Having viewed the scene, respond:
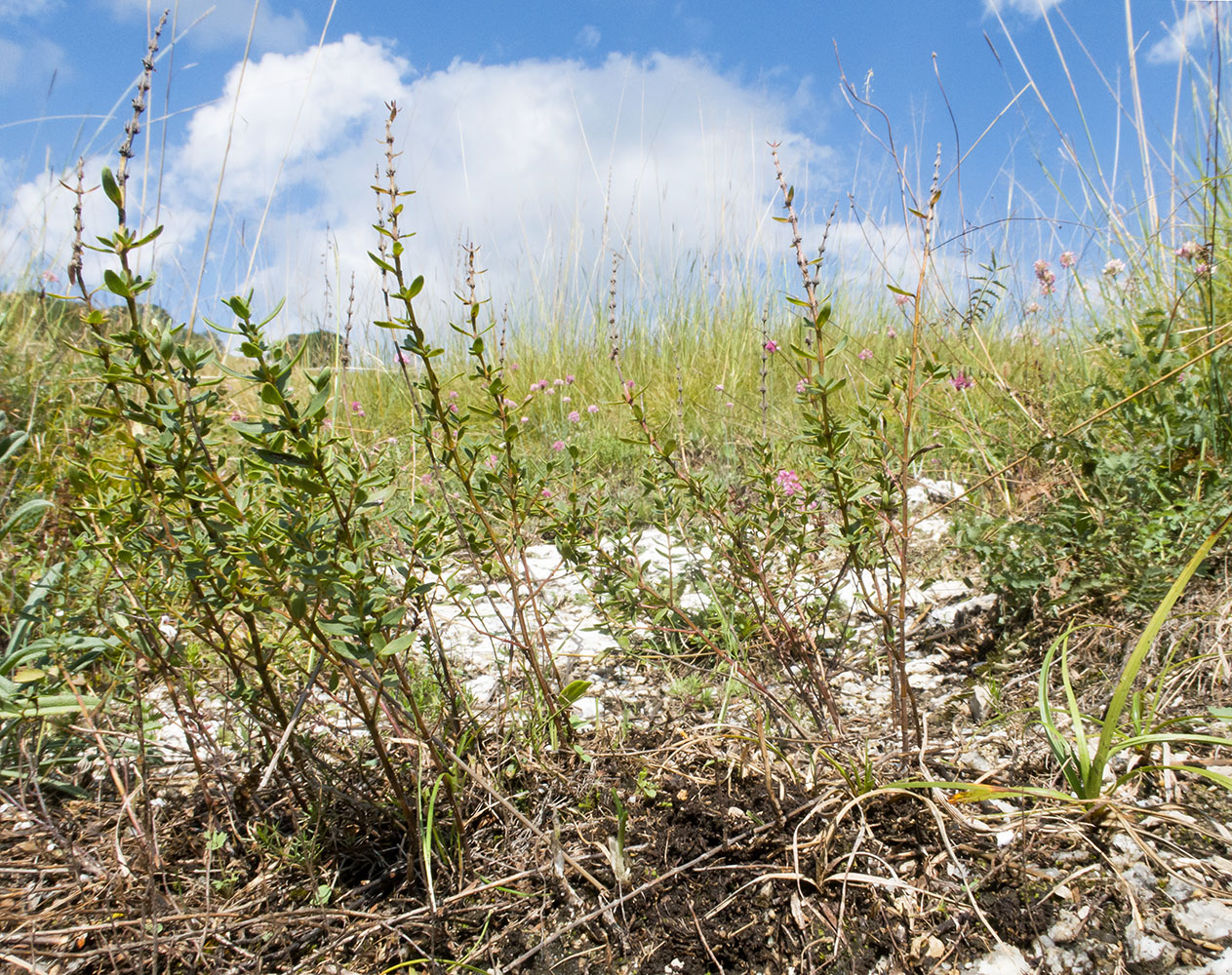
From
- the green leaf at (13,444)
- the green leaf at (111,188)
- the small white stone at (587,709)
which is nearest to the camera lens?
→ the green leaf at (111,188)

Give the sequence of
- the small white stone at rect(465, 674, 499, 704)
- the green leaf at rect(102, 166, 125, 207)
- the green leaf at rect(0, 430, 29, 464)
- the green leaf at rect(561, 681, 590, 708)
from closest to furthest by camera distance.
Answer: the green leaf at rect(102, 166, 125, 207), the green leaf at rect(0, 430, 29, 464), the green leaf at rect(561, 681, 590, 708), the small white stone at rect(465, 674, 499, 704)

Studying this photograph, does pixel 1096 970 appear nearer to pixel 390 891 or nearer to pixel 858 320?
pixel 390 891

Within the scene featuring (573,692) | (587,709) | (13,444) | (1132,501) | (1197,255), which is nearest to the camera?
(13,444)

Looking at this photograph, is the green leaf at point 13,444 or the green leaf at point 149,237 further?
the green leaf at point 13,444

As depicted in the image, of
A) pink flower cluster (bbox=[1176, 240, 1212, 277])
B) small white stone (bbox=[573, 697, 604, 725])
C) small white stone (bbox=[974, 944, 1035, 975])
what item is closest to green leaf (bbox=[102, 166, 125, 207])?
small white stone (bbox=[573, 697, 604, 725])

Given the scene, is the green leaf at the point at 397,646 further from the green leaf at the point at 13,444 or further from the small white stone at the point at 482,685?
the small white stone at the point at 482,685

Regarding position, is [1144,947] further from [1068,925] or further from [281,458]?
[281,458]

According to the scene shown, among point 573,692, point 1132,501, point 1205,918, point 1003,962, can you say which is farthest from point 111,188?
point 1132,501

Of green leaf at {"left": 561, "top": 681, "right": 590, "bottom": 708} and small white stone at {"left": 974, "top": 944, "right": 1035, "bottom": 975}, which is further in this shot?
green leaf at {"left": 561, "top": 681, "right": 590, "bottom": 708}

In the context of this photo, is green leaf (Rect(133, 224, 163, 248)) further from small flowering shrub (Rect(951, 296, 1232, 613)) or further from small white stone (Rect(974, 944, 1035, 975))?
small flowering shrub (Rect(951, 296, 1232, 613))

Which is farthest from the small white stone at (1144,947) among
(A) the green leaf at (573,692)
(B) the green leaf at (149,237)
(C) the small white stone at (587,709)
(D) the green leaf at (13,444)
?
(D) the green leaf at (13,444)

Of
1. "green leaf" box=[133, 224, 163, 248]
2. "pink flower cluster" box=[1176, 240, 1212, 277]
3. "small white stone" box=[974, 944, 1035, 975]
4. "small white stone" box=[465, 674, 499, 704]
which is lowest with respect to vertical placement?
"small white stone" box=[974, 944, 1035, 975]

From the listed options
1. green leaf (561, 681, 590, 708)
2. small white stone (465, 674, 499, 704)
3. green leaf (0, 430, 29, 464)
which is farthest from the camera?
small white stone (465, 674, 499, 704)

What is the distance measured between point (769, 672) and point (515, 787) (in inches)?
28.8
